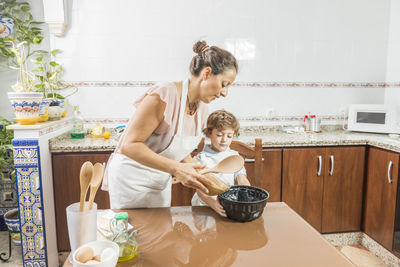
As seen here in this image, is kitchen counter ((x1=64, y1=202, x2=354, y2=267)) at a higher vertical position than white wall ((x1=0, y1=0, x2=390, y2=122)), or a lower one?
lower

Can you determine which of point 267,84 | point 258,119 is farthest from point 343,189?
point 267,84

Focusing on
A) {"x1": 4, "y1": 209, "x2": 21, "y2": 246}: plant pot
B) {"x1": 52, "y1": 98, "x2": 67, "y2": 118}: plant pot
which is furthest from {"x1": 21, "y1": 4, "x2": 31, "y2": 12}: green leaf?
{"x1": 4, "y1": 209, "x2": 21, "y2": 246}: plant pot

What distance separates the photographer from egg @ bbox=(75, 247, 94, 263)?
26.7 inches

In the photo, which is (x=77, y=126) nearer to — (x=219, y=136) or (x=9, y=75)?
(x=9, y=75)

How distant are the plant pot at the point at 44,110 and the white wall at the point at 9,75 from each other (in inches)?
30.6

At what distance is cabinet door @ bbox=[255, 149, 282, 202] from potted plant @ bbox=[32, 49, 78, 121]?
1.53 m

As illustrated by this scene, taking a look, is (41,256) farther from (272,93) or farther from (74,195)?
(272,93)

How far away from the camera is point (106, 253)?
28.0 inches

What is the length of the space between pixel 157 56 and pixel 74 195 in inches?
50.2

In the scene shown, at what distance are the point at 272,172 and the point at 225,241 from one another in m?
1.51

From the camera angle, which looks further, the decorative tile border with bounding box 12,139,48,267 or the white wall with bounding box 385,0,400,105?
the white wall with bounding box 385,0,400,105

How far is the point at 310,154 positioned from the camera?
93.4 inches

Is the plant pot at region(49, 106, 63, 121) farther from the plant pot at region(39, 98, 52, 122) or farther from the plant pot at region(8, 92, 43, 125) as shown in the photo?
the plant pot at region(8, 92, 43, 125)

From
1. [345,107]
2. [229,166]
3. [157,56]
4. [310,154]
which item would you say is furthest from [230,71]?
[345,107]
